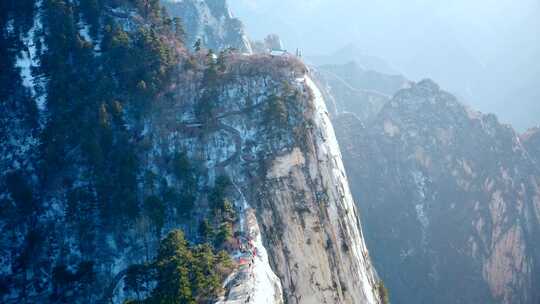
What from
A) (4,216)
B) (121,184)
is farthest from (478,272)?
(4,216)

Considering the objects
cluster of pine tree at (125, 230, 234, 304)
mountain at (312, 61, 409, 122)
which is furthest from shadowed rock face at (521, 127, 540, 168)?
cluster of pine tree at (125, 230, 234, 304)

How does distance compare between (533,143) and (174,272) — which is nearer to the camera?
(174,272)

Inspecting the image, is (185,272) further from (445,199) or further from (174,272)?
(445,199)

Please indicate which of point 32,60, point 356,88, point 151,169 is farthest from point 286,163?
point 356,88

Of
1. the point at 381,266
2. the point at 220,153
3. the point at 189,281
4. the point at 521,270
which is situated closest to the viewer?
the point at 189,281

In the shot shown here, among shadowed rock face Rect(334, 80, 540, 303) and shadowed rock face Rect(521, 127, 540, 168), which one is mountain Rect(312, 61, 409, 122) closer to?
shadowed rock face Rect(334, 80, 540, 303)

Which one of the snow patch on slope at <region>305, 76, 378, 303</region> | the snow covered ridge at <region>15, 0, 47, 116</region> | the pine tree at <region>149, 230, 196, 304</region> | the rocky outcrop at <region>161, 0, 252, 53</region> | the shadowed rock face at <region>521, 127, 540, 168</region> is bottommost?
the pine tree at <region>149, 230, 196, 304</region>

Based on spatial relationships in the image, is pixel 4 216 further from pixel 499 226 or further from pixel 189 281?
pixel 499 226
